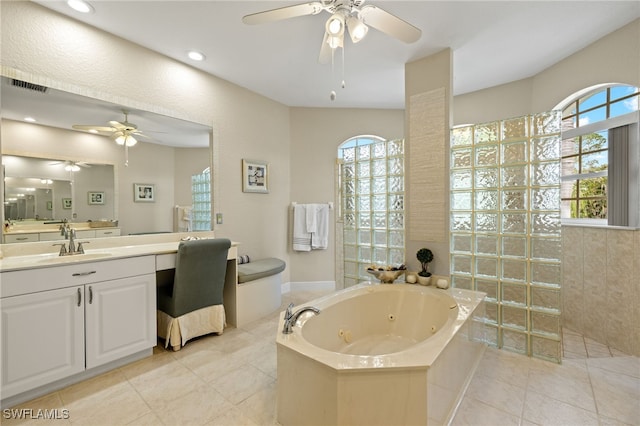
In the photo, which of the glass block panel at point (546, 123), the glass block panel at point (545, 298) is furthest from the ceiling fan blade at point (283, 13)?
the glass block panel at point (545, 298)

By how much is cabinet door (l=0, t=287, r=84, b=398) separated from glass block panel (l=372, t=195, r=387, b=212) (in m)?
2.48

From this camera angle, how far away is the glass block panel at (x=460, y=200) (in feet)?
7.82

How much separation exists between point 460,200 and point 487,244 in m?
0.43

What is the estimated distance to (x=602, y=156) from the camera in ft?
8.26

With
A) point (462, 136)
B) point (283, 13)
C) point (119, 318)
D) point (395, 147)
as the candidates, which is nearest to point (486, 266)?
point (462, 136)

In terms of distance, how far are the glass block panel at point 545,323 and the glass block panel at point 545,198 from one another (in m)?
0.82

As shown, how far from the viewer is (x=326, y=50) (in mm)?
1919

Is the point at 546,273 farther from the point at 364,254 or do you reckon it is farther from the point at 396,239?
the point at 364,254

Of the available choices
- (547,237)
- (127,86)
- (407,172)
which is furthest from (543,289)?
(127,86)

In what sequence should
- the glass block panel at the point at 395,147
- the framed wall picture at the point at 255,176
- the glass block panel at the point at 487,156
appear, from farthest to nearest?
the framed wall picture at the point at 255,176 < the glass block panel at the point at 395,147 < the glass block panel at the point at 487,156

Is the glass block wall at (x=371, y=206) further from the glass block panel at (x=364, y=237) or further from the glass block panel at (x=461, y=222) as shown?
the glass block panel at (x=461, y=222)

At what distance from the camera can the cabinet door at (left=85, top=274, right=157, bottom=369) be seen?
1.82 m

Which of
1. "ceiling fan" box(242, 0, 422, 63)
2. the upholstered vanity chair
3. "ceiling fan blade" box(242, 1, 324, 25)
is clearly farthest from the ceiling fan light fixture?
the upholstered vanity chair

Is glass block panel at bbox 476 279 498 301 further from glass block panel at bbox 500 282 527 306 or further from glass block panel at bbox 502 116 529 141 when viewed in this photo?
glass block panel at bbox 502 116 529 141
